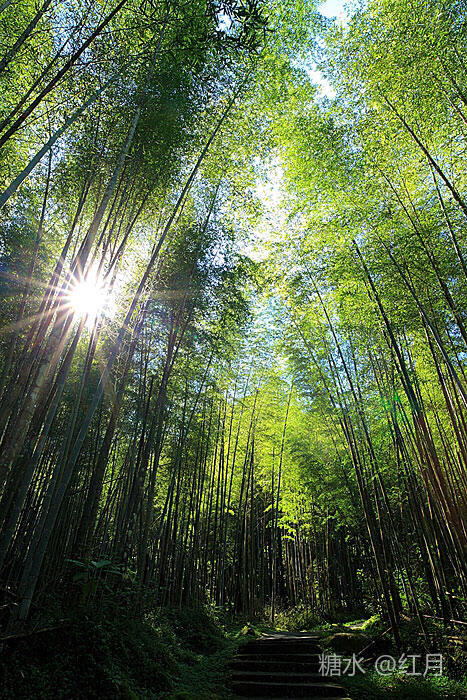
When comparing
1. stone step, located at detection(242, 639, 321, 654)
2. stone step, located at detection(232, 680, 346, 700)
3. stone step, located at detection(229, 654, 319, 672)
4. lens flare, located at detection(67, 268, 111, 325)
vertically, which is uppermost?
lens flare, located at detection(67, 268, 111, 325)

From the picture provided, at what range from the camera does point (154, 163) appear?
404 cm

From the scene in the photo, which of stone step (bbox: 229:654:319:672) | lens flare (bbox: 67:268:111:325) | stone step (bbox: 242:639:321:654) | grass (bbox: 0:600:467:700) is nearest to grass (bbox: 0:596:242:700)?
grass (bbox: 0:600:467:700)

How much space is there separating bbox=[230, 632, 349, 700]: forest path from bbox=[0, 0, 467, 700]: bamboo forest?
0.03 meters

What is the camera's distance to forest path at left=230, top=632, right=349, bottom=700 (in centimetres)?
338

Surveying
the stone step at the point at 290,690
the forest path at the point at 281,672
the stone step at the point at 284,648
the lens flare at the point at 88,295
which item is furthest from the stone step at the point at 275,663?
the lens flare at the point at 88,295

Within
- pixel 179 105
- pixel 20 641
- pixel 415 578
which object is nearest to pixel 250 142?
pixel 179 105

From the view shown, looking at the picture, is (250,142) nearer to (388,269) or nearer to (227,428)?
(388,269)

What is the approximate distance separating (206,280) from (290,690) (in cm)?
481

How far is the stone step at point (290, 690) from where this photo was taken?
3336 mm

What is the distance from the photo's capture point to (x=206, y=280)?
5562 mm

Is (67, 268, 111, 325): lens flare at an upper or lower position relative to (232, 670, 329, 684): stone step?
upper

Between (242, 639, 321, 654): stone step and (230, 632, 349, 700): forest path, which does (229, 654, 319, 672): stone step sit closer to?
(230, 632, 349, 700): forest path

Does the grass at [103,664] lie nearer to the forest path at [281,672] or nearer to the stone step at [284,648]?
the forest path at [281,672]

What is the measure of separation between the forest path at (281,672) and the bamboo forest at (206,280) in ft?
0.08
